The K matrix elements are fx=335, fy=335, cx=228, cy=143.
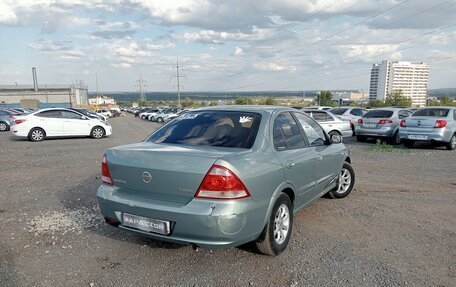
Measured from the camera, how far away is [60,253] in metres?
3.74

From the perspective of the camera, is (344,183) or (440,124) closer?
(344,183)

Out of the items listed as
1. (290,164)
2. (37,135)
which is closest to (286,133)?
(290,164)

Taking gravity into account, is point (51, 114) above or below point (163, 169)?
below

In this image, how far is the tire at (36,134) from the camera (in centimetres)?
1465

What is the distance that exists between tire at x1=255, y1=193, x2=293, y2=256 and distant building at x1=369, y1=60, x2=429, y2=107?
3862 inches

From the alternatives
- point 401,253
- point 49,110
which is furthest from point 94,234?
point 49,110

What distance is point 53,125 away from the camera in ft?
48.9

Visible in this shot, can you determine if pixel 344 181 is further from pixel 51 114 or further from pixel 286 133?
pixel 51 114

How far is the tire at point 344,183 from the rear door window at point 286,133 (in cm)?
173

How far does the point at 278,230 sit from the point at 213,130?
133 centimetres

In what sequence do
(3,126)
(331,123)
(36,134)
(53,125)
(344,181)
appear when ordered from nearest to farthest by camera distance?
(344,181), (331,123), (36,134), (53,125), (3,126)

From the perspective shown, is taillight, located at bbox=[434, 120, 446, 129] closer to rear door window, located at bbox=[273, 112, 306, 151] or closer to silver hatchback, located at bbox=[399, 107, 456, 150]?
silver hatchback, located at bbox=[399, 107, 456, 150]

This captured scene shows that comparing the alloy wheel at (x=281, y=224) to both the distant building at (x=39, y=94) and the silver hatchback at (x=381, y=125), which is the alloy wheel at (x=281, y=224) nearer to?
the silver hatchback at (x=381, y=125)

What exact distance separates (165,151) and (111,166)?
66 cm
